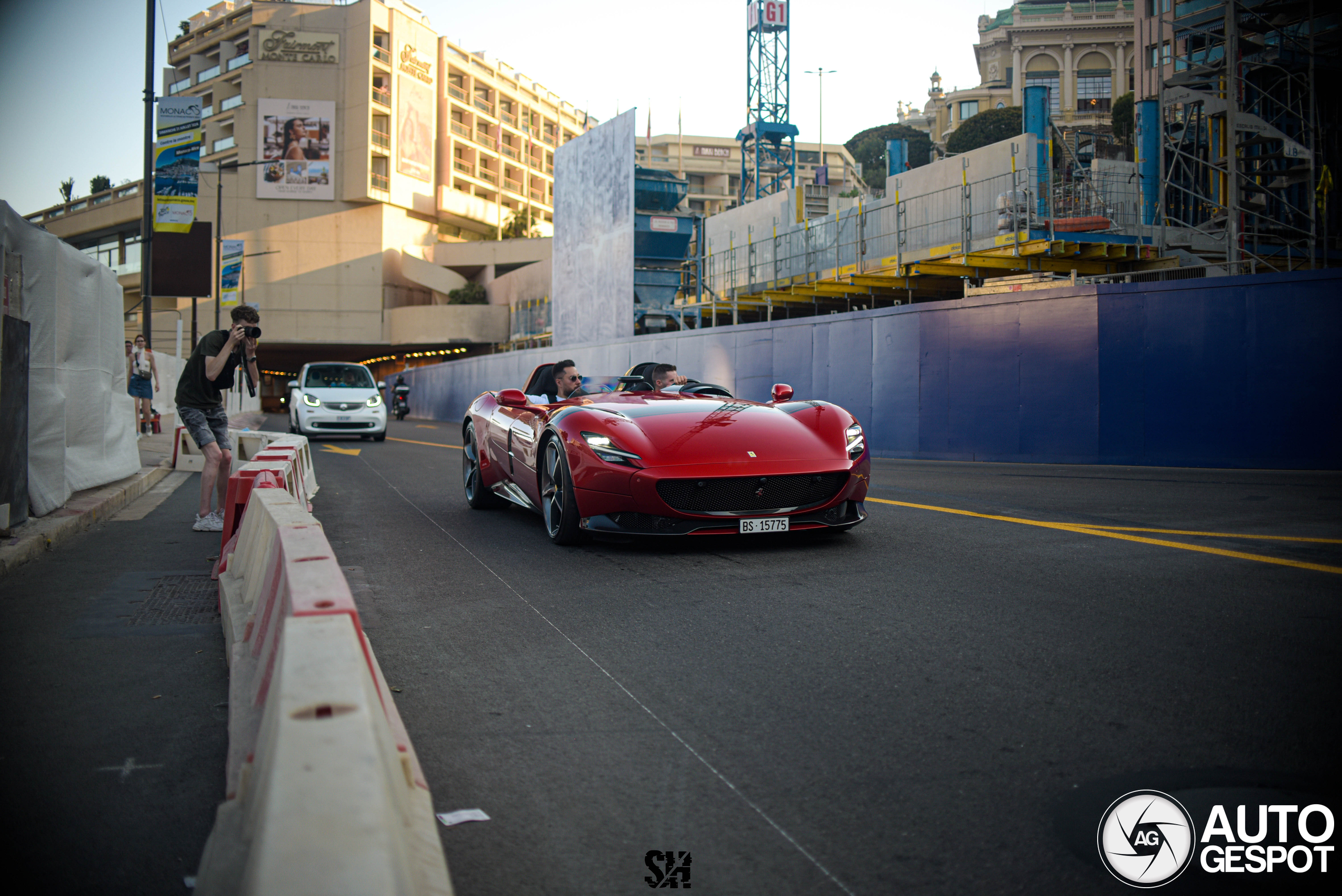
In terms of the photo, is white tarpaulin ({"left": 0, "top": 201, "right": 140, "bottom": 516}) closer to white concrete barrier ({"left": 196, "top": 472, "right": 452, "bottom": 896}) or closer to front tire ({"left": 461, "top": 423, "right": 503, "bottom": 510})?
front tire ({"left": 461, "top": 423, "right": 503, "bottom": 510})

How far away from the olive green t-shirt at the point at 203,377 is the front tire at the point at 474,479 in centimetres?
200

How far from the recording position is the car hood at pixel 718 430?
20.5 feet

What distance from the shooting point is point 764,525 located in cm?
620

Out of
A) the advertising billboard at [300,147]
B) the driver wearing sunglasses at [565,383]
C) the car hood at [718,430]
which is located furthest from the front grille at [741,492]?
the advertising billboard at [300,147]

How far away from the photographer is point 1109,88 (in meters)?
69.9

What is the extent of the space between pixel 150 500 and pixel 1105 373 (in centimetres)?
1216

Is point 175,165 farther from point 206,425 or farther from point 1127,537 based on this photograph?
point 1127,537

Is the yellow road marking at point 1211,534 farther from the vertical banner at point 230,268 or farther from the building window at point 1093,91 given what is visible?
the building window at point 1093,91

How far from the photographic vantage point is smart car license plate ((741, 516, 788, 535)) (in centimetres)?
617

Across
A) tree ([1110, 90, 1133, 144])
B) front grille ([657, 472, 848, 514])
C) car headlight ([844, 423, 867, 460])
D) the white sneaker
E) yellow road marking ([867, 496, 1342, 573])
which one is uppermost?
tree ([1110, 90, 1133, 144])

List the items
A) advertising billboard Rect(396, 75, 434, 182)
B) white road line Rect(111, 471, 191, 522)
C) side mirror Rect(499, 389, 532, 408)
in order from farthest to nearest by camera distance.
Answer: advertising billboard Rect(396, 75, 434, 182)
white road line Rect(111, 471, 191, 522)
side mirror Rect(499, 389, 532, 408)

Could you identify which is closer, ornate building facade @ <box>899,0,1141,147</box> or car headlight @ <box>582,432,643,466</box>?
car headlight @ <box>582,432,643,466</box>

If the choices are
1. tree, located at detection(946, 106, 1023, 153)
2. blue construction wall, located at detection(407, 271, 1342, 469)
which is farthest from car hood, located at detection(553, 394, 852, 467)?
tree, located at detection(946, 106, 1023, 153)

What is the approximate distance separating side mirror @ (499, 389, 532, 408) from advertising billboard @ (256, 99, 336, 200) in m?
68.8
